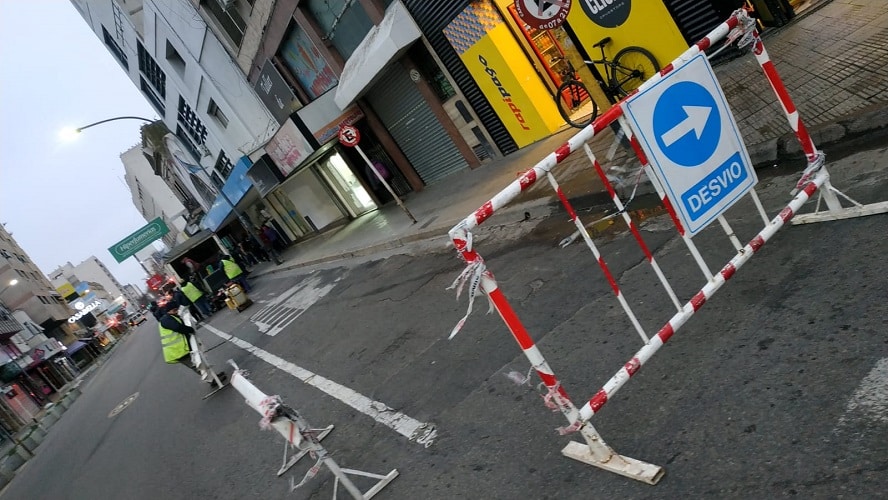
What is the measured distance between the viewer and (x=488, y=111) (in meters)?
13.7

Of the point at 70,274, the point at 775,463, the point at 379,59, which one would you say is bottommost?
the point at 775,463

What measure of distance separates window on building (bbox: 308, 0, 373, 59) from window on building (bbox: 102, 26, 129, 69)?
2450cm

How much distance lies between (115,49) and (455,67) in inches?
1284

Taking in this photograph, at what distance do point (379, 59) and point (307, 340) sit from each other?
779cm

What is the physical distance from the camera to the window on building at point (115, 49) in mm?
34209

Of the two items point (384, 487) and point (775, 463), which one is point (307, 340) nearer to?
point (384, 487)

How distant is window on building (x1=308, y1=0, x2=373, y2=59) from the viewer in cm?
1554

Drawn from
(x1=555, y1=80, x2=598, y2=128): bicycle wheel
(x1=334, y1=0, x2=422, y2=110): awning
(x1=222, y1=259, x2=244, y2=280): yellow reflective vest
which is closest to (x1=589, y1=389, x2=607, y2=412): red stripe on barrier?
(x1=555, y1=80, x2=598, y2=128): bicycle wheel

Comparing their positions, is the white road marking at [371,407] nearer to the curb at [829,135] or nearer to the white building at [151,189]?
the curb at [829,135]

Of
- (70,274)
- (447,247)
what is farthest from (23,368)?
(70,274)

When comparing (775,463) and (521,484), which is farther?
(521,484)

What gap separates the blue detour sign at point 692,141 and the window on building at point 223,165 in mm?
29530

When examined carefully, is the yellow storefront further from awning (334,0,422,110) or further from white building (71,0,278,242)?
white building (71,0,278,242)

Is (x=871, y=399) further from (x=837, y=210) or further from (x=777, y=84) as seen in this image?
(x=777, y=84)
